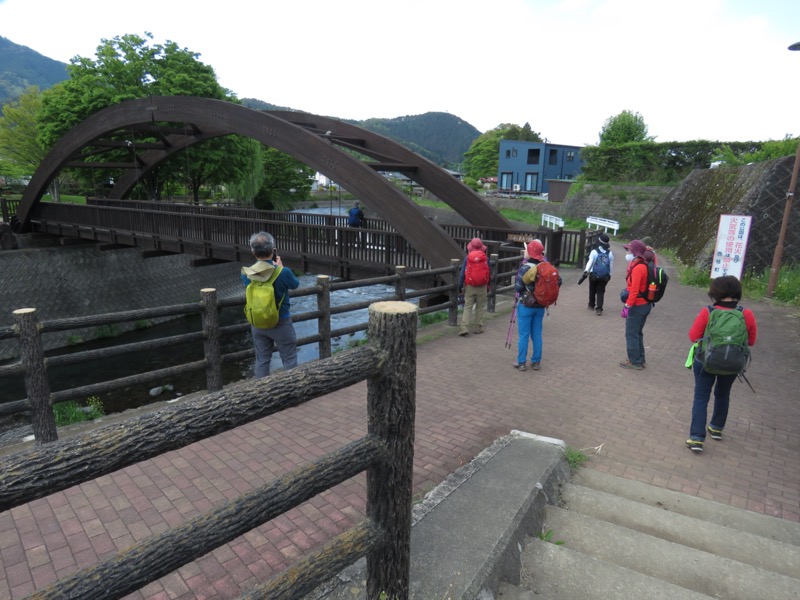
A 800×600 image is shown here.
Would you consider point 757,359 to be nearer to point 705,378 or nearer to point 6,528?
point 705,378

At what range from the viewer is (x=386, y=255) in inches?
447

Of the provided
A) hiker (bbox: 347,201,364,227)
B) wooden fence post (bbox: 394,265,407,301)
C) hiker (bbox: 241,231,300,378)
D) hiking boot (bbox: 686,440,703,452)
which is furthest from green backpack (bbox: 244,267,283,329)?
hiker (bbox: 347,201,364,227)

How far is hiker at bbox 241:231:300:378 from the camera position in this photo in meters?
4.80

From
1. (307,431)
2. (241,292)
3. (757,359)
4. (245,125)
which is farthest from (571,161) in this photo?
(307,431)

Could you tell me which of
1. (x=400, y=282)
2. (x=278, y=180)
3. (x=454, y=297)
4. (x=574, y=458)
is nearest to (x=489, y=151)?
(x=278, y=180)

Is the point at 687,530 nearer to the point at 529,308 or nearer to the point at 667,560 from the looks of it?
the point at 667,560

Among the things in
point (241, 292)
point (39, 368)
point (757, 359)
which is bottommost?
point (241, 292)

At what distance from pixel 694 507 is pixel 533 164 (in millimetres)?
58316

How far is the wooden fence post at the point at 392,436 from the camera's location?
1788mm

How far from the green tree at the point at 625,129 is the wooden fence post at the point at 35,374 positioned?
58.0m

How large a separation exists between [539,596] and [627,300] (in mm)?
4828

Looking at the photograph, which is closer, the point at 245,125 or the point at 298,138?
the point at 298,138

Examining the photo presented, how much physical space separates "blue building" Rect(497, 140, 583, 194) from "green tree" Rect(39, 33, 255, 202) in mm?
37511

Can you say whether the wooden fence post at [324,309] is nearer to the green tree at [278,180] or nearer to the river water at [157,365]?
the river water at [157,365]
